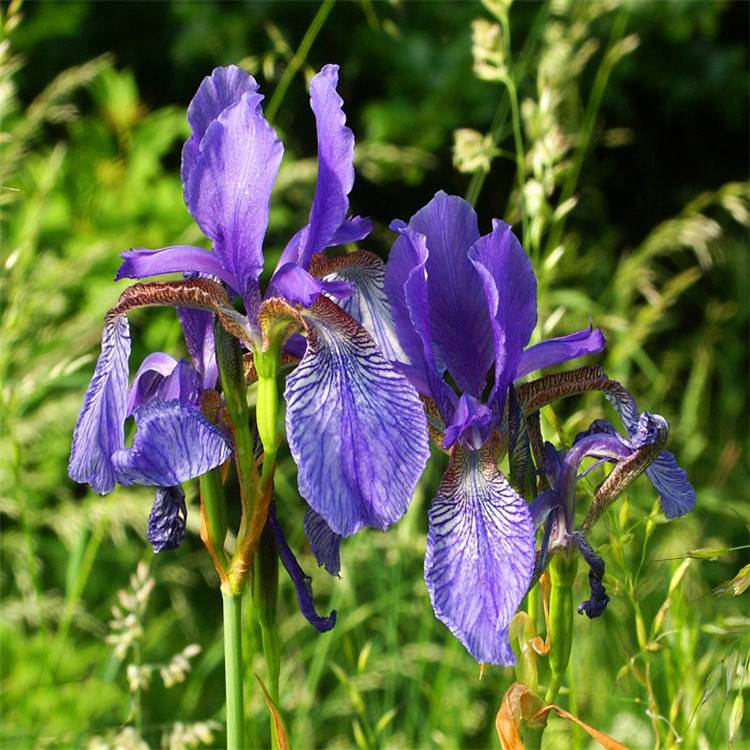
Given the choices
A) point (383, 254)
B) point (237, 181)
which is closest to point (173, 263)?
point (237, 181)

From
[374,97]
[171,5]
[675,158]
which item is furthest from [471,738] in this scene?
[675,158]

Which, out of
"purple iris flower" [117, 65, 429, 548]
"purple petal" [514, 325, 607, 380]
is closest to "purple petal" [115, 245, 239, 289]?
"purple iris flower" [117, 65, 429, 548]

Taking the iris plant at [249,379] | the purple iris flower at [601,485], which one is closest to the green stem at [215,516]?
the iris plant at [249,379]

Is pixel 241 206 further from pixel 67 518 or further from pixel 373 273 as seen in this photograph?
pixel 67 518

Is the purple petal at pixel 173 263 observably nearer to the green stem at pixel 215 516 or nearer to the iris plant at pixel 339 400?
the iris plant at pixel 339 400

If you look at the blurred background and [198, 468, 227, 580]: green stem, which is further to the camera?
the blurred background

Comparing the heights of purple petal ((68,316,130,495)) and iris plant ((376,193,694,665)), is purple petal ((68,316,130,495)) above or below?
above

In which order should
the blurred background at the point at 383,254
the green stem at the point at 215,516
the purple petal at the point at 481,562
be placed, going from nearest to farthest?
the purple petal at the point at 481,562 → the green stem at the point at 215,516 → the blurred background at the point at 383,254

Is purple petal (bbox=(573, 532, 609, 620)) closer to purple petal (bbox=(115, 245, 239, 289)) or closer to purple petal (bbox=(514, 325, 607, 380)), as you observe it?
purple petal (bbox=(514, 325, 607, 380))
